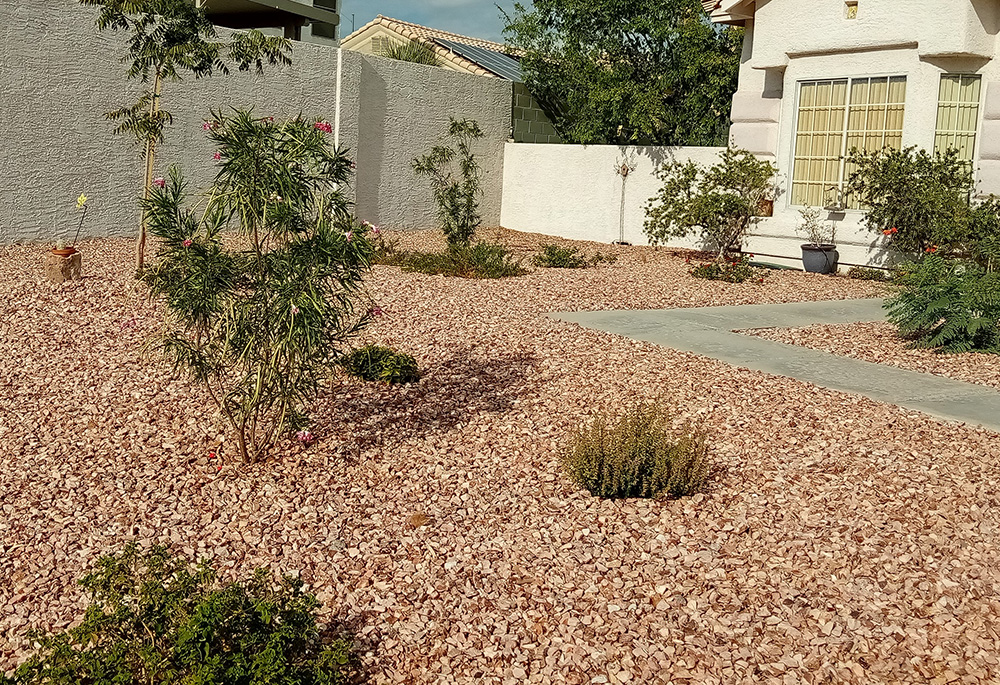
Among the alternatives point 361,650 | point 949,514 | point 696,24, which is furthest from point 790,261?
point 361,650

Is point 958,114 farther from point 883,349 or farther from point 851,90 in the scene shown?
point 883,349

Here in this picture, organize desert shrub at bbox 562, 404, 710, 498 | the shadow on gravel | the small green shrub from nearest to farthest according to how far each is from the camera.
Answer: desert shrub at bbox 562, 404, 710, 498 → the shadow on gravel → the small green shrub

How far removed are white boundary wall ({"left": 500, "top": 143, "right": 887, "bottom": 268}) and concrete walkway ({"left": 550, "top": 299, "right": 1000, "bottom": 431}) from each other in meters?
3.55

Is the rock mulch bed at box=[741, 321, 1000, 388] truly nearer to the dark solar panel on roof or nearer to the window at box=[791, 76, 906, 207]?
the window at box=[791, 76, 906, 207]

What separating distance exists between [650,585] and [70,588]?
7.96 feet

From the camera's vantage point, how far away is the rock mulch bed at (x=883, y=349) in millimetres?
8172

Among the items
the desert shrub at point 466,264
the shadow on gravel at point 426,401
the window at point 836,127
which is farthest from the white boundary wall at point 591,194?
the shadow on gravel at point 426,401

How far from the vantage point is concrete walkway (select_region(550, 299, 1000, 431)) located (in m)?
7.18

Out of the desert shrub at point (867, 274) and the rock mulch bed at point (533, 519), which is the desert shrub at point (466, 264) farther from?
the desert shrub at point (867, 274)

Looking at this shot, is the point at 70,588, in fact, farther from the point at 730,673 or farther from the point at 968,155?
the point at 968,155

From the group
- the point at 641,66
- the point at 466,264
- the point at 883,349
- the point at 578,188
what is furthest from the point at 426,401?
the point at 641,66

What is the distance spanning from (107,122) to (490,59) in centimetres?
1238

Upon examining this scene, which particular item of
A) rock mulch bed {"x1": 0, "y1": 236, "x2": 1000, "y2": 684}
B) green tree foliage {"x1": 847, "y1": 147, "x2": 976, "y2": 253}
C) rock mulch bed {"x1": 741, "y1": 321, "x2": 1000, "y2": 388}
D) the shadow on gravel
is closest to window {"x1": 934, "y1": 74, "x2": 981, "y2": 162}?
green tree foliage {"x1": 847, "y1": 147, "x2": 976, "y2": 253}

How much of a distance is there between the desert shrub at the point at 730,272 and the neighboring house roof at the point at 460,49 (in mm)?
8930
